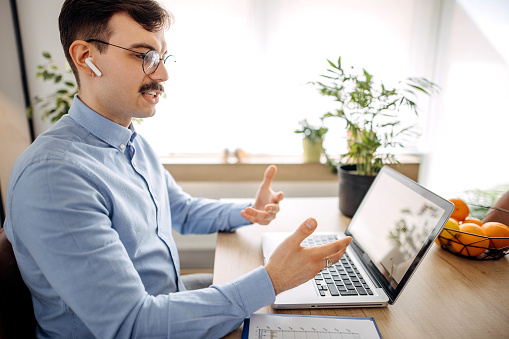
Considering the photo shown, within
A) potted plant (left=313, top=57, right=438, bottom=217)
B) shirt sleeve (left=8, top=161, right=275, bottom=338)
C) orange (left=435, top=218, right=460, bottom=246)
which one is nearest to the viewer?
shirt sleeve (left=8, top=161, right=275, bottom=338)

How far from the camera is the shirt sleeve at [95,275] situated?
56 cm

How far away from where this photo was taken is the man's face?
31.5 inches

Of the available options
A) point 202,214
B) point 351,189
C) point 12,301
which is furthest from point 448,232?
point 12,301

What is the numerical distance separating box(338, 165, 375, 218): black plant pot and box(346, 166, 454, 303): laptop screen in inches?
6.6

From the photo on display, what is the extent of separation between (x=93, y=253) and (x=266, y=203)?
2.21ft

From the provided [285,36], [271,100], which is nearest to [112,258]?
[271,100]

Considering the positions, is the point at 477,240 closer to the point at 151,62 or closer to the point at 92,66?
the point at 151,62

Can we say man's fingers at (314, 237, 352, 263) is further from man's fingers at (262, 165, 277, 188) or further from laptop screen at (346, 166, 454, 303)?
man's fingers at (262, 165, 277, 188)

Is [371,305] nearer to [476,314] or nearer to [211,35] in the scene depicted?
[476,314]

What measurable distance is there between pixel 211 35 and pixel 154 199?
1.38 meters

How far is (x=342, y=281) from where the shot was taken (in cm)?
77

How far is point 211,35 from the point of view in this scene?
194 cm

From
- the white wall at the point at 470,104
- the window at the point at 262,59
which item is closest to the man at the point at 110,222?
the window at the point at 262,59

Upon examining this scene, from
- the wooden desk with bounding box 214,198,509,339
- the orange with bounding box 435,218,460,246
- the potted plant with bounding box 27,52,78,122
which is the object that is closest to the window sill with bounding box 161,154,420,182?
the potted plant with bounding box 27,52,78,122
